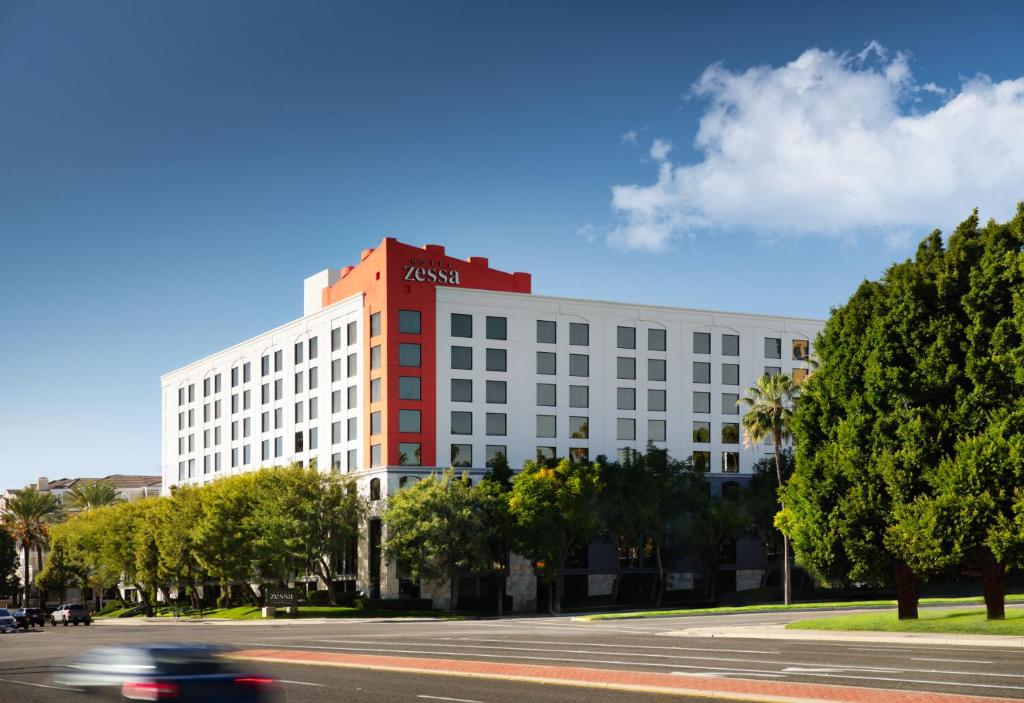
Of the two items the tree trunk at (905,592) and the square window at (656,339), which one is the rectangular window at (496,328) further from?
the tree trunk at (905,592)

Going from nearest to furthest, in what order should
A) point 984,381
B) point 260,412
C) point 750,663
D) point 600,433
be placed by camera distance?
point 750,663 → point 984,381 → point 600,433 → point 260,412

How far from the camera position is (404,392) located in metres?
89.6

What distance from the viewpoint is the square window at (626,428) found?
96938mm

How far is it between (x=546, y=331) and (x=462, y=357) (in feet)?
25.6

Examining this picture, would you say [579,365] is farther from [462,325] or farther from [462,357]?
[462,325]

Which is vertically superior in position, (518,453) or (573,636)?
(518,453)

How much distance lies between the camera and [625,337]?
98.1 meters

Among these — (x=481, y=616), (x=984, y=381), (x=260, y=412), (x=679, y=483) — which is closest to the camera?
(x=984, y=381)

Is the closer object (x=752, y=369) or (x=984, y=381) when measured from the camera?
(x=984, y=381)

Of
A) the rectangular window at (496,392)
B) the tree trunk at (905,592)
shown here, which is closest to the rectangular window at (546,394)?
the rectangular window at (496,392)

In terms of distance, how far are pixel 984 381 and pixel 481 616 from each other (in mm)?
47006

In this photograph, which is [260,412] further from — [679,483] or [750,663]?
[750,663]

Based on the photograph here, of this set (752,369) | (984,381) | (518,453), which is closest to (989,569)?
(984,381)

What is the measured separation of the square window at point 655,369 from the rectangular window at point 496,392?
1321 cm
